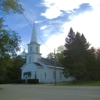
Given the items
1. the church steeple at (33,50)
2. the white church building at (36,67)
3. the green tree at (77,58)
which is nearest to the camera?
the green tree at (77,58)

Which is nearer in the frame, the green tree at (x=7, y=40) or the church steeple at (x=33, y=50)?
the green tree at (x=7, y=40)

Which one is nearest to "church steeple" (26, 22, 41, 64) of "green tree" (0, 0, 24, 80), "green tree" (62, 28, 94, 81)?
"green tree" (62, 28, 94, 81)

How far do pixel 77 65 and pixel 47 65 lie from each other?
11548mm

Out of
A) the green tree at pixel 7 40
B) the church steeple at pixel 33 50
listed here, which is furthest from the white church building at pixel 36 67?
the green tree at pixel 7 40

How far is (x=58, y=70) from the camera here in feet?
164

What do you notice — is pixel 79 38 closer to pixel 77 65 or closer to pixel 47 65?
pixel 77 65
